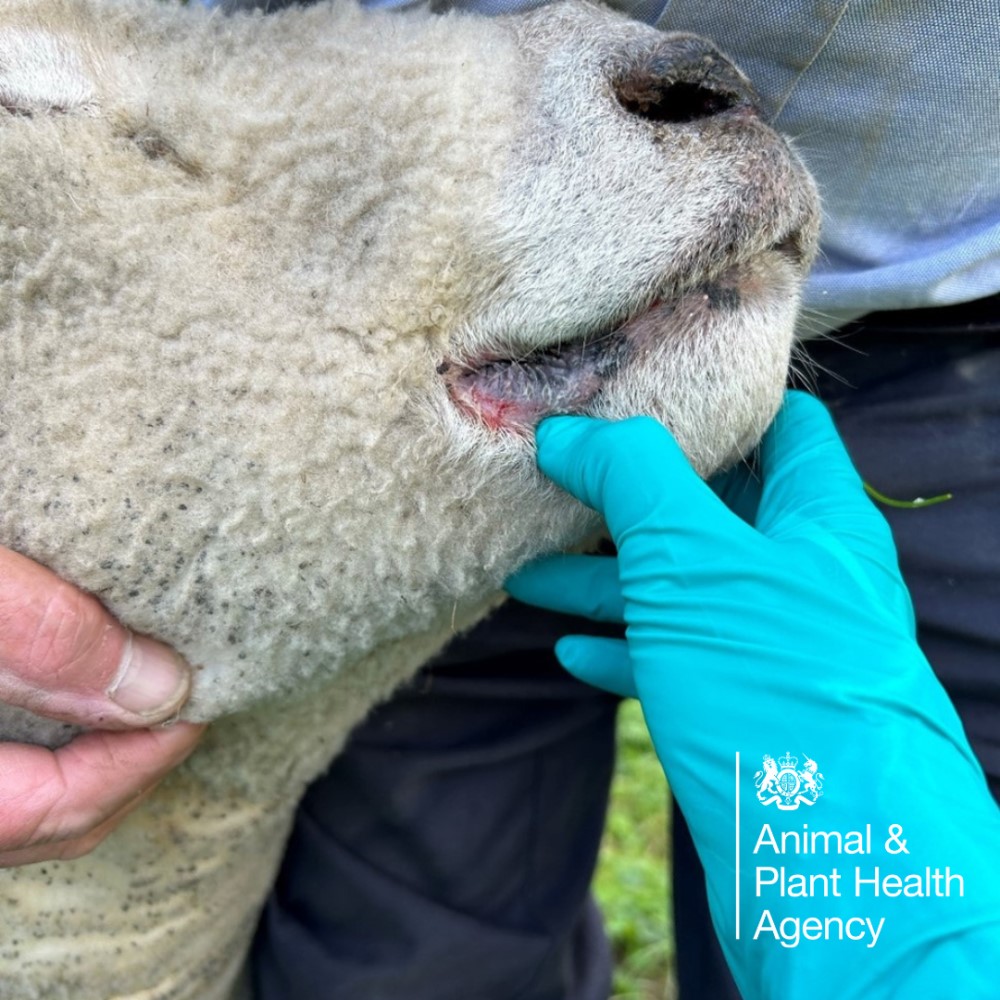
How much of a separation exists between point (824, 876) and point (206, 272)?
0.86 metres

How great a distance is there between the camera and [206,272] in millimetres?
1085

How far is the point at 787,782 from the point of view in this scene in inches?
40.4

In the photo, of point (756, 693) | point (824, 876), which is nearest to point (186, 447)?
point (756, 693)

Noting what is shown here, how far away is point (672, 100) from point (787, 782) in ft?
2.36

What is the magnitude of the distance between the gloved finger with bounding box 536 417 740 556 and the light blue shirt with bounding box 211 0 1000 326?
1.48 ft

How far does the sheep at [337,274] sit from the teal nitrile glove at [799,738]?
0.38ft

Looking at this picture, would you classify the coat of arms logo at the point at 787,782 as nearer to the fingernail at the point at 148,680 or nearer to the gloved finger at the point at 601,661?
the gloved finger at the point at 601,661

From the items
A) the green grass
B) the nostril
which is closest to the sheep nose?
the nostril

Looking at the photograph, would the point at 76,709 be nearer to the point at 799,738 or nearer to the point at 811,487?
the point at 799,738

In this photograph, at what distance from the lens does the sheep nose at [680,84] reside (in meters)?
1.09

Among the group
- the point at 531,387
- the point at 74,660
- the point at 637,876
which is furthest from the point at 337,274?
the point at 637,876

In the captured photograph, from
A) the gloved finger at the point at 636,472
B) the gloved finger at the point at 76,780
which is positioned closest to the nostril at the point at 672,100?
the gloved finger at the point at 636,472

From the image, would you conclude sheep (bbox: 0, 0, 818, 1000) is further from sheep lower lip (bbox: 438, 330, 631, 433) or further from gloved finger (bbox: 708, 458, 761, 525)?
gloved finger (bbox: 708, 458, 761, 525)

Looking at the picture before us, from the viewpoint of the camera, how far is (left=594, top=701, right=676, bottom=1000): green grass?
3189 mm
